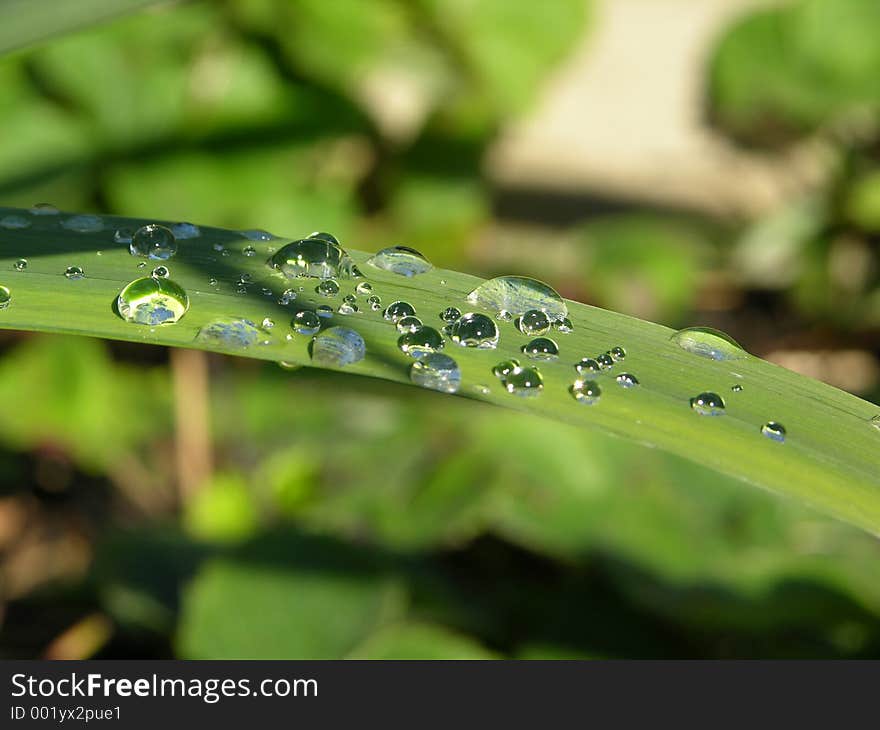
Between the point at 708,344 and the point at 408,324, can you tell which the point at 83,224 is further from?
the point at 708,344

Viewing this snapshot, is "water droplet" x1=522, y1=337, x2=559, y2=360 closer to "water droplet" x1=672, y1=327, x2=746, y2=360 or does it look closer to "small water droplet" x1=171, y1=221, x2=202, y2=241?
"water droplet" x1=672, y1=327, x2=746, y2=360

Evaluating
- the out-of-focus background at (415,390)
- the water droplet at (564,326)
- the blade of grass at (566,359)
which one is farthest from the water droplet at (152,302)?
the out-of-focus background at (415,390)

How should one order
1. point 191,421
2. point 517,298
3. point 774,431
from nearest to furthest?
point 774,431
point 517,298
point 191,421

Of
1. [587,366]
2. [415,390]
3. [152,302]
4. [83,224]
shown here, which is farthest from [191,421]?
[587,366]

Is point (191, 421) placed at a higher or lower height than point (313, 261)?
higher

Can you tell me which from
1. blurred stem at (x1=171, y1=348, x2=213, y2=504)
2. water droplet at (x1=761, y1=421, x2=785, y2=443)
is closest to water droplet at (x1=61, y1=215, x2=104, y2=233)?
water droplet at (x1=761, y1=421, x2=785, y2=443)

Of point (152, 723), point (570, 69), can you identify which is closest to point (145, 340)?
point (152, 723)

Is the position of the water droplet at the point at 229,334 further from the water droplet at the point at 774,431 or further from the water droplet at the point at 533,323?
the water droplet at the point at 774,431
